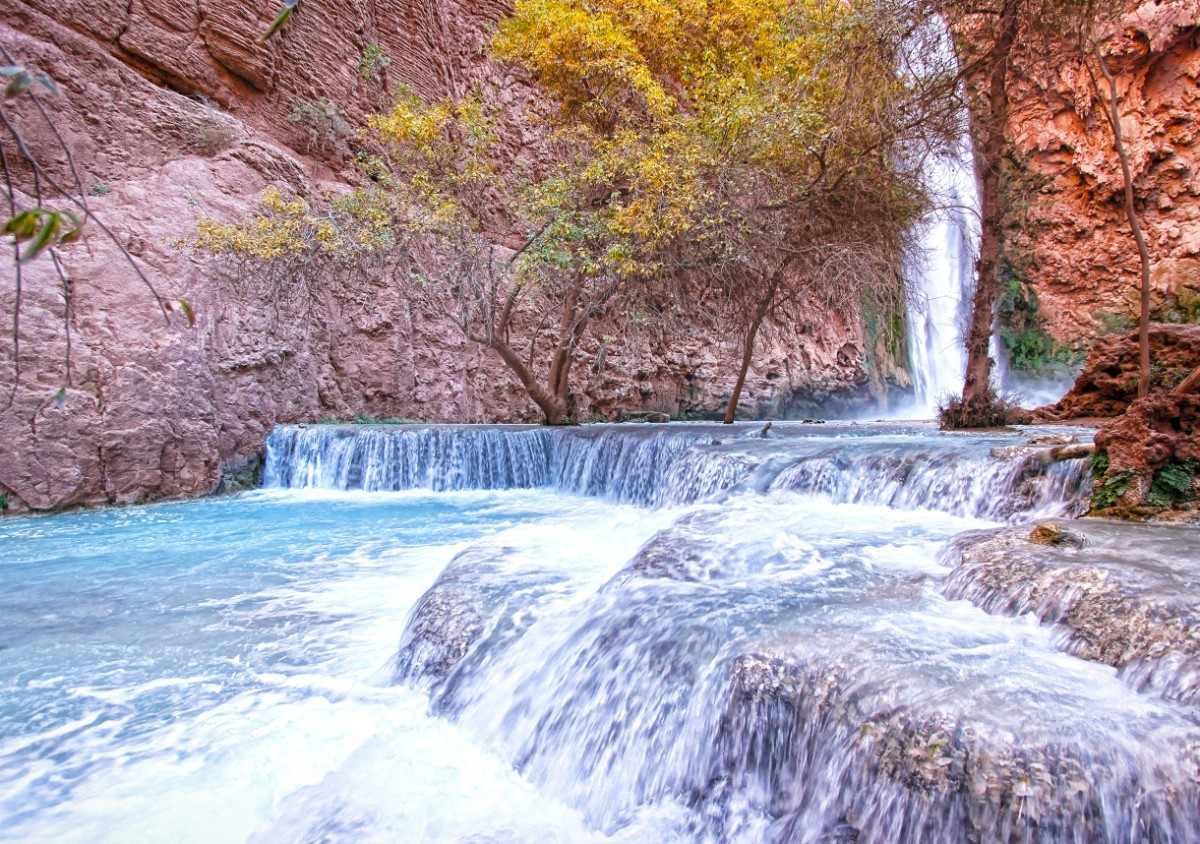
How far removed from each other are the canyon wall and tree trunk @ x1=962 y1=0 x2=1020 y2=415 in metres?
6.85

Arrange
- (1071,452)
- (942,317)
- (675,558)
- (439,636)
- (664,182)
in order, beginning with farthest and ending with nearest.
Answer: (942,317) → (664,182) → (1071,452) → (675,558) → (439,636)

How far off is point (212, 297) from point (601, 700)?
973 cm

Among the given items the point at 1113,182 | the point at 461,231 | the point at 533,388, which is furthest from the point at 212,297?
the point at 1113,182

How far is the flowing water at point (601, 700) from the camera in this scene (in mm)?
1943

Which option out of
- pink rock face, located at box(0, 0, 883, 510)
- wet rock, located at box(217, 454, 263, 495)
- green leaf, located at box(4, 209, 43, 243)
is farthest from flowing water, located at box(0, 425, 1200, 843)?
wet rock, located at box(217, 454, 263, 495)

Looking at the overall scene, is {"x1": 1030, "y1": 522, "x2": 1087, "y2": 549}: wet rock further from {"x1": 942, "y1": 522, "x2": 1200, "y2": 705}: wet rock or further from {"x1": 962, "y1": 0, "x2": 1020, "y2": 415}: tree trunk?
{"x1": 962, "y1": 0, "x2": 1020, "y2": 415}: tree trunk

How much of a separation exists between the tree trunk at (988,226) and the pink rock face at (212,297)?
563 centimetres

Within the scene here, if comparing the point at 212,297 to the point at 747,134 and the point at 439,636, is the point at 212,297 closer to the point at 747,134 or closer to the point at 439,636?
the point at 747,134

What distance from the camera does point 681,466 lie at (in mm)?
7758

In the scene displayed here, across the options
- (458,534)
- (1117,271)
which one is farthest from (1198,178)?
(458,534)

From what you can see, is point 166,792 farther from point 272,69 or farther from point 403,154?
point 272,69

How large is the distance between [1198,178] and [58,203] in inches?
831

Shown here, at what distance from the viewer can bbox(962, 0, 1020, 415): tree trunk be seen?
8.17 m

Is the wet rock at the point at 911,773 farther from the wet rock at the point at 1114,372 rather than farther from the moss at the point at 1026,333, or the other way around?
the moss at the point at 1026,333
